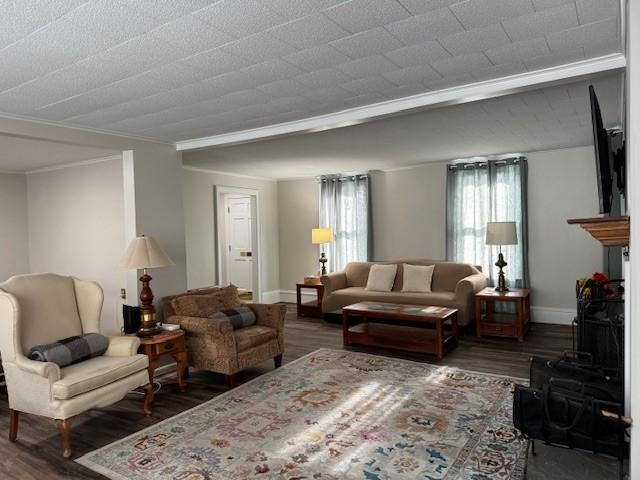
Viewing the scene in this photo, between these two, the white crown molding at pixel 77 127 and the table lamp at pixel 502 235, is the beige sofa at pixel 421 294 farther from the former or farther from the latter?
the white crown molding at pixel 77 127

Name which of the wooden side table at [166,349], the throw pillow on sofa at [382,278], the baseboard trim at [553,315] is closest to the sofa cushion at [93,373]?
the wooden side table at [166,349]

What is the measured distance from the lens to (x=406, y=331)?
541 centimetres

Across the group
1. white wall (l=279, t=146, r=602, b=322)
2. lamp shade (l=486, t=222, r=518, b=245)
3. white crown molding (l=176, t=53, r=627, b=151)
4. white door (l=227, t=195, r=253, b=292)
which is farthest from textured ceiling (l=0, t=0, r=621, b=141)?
white door (l=227, t=195, r=253, b=292)

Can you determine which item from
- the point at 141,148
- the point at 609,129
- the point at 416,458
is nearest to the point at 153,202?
the point at 141,148

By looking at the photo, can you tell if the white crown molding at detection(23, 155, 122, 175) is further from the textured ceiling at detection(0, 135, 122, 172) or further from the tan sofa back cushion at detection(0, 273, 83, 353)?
the tan sofa back cushion at detection(0, 273, 83, 353)

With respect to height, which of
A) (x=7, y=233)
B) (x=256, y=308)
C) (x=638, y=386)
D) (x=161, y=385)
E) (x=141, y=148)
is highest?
(x=141, y=148)

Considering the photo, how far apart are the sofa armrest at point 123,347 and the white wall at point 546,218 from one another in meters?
4.82

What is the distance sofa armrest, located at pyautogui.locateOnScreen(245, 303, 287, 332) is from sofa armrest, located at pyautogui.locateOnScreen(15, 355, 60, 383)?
2.07 meters

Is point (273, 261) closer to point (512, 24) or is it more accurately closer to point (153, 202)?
point (153, 202)

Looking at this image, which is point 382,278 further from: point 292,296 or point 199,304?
point 199,304

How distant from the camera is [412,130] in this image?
464 centimetres

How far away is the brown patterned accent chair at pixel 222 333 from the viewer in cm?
407

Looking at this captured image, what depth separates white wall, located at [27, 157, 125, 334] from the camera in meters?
5.05

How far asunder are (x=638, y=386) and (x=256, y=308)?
12.4 feet
